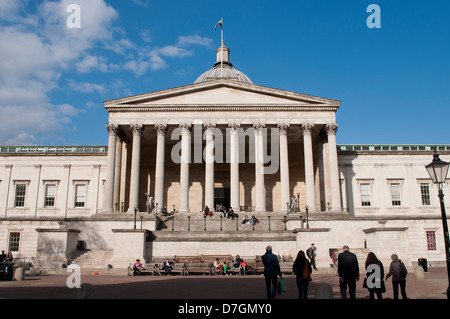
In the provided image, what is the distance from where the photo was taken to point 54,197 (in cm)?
4934

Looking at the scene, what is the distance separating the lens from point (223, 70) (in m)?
67.0

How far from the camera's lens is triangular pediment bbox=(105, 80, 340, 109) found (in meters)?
41.7

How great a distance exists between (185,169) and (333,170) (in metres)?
14.6

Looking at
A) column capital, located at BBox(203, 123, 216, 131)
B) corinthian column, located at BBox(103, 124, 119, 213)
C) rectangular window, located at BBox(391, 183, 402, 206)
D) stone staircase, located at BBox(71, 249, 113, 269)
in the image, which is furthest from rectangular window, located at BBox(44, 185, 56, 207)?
rectangular window, located at BBox(391, 183, 402, 206)

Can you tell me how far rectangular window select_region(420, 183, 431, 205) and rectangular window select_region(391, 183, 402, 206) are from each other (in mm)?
2657

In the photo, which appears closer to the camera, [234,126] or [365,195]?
[234,126]

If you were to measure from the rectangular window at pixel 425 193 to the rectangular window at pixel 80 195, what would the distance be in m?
40.0

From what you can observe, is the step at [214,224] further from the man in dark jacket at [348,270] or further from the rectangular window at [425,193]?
the man in dark jacket at [348,270]

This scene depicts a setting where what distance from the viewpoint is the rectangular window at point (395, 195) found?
48.7 meters

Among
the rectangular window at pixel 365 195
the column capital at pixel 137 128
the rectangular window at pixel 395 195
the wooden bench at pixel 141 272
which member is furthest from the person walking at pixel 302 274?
the rectangular window at pixel 395 195

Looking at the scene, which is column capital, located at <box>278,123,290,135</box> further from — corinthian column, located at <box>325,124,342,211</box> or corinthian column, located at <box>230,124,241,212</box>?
corinthian column, located at <box>230,124,241,212</box>

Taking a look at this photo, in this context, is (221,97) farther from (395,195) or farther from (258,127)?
(395,195)

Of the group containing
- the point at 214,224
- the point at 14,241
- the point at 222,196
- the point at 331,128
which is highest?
the point at 331,128

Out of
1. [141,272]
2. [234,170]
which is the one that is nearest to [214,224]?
[234,170]
